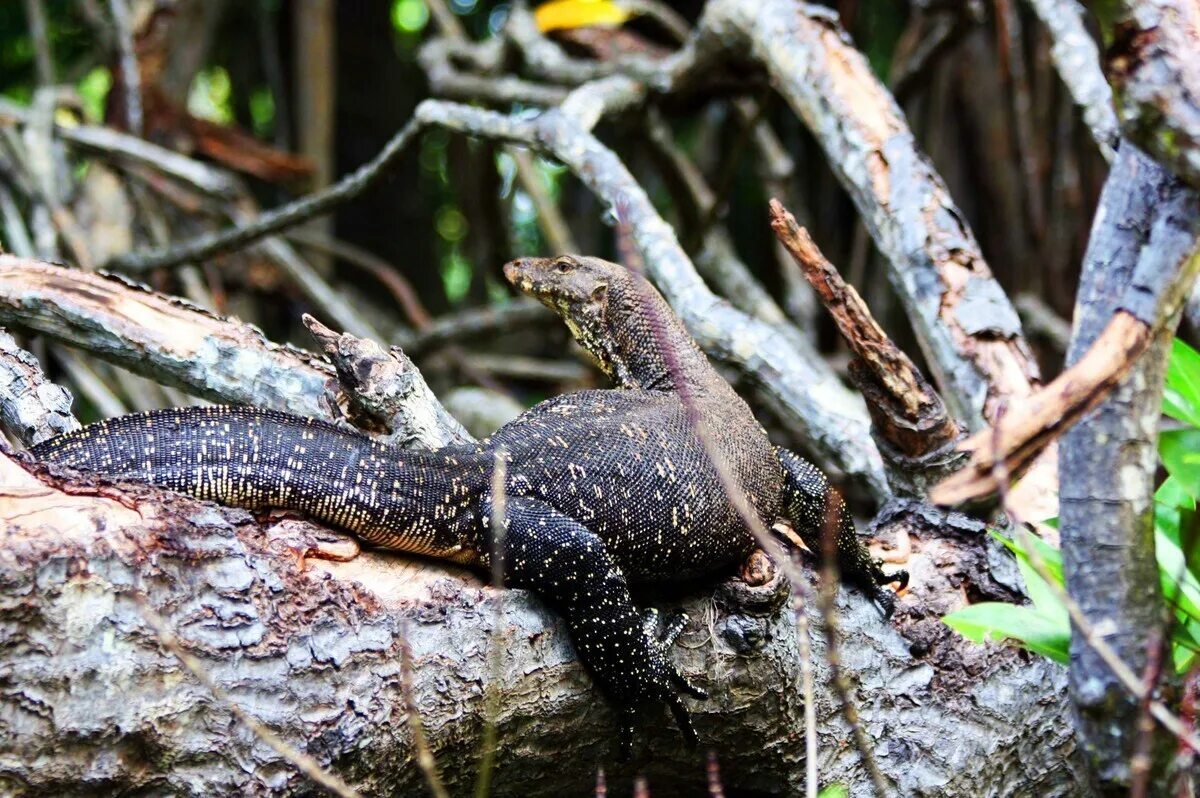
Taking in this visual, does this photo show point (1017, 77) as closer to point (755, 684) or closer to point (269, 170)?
point (269, 170)

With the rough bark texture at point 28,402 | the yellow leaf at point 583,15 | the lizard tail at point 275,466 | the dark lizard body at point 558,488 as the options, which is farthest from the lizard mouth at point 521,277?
the yellow leaf at point 583,15

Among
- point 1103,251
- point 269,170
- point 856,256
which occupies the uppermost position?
point 269,170

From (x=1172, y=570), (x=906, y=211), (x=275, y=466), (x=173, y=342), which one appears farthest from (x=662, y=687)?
(x=906, y=211)

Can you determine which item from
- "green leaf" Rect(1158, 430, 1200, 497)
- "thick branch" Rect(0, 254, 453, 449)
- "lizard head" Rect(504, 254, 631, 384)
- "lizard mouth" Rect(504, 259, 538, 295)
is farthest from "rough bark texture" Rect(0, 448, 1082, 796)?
"lizard mouth" Rect(504, 259, 538, 295)

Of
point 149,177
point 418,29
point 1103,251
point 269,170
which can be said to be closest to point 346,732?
point 1103,251

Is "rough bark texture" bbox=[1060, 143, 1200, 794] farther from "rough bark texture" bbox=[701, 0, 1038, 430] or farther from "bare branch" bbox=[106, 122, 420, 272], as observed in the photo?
"bare branch" bbox=[106, 122, 420, 272]

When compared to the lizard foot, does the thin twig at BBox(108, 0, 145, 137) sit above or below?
above
